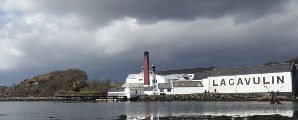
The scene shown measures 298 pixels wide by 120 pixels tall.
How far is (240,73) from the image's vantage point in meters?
68.9

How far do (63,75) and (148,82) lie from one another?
164 ft

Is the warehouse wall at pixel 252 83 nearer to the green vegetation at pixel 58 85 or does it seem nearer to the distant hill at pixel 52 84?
the green vegetation at pixel 58 85

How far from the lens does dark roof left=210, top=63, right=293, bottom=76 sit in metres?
63.3

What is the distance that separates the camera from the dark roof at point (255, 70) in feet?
208

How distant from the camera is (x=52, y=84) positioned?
11269cm

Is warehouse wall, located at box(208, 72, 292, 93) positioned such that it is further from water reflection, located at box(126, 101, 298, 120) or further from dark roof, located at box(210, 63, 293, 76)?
water reflection, located at box(126, 101, 298, 120)

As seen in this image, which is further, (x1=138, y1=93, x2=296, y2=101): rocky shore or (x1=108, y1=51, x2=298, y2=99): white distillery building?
(x1=108, y1=51, x2=298, y2=99): white distillery building

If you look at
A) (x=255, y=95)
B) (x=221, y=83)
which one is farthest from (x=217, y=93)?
(x=255, y=95)

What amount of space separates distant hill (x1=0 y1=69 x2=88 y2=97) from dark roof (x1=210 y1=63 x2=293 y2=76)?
2224 inches

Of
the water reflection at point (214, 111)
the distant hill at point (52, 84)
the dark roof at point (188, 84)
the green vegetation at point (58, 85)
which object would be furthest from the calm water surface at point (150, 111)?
the distant hill at point (52, 84)

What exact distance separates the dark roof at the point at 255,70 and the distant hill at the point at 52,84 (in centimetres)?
5648

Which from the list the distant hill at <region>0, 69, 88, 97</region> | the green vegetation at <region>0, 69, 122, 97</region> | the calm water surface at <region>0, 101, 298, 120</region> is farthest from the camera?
the distant hill at <region>0, 69, 88, 97</region>

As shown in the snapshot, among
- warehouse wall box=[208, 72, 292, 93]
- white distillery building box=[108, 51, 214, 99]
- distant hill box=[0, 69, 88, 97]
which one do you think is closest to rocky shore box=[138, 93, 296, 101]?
warehouse wall box=[208, 72, 292, 93]

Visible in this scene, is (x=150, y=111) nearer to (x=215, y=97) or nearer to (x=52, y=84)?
(x=215, y=97)
